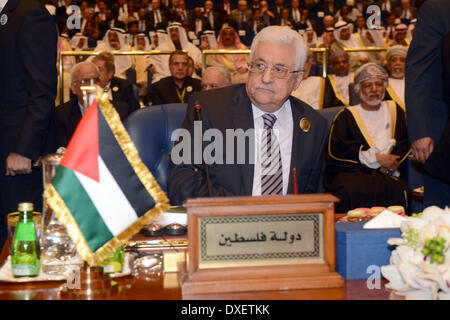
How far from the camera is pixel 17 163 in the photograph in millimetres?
2598

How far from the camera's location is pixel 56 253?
141cm

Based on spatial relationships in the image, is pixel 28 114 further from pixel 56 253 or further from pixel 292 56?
pixel 56 253

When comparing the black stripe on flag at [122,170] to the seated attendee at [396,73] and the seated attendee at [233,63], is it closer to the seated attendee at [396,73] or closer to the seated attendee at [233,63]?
the seated attendee at [396,73]

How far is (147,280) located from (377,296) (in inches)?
19.0

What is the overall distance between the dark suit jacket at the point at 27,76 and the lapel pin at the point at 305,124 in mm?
1075

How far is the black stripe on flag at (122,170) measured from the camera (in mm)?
1291

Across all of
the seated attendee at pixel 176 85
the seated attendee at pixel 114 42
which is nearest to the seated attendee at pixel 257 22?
the seated attendee at pixel 114 42

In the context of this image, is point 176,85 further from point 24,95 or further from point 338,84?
point 24,95

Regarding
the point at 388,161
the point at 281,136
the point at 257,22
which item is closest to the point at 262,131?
the point at 281,136

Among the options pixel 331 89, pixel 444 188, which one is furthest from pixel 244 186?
pixel 331 89

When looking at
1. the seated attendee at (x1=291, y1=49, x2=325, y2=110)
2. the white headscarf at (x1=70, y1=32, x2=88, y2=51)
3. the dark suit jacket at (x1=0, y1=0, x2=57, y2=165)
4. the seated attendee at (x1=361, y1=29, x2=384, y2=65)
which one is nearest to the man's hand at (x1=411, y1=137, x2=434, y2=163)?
the dark suit jacket at (x1=0, y1=0, x2=57, y2=165)

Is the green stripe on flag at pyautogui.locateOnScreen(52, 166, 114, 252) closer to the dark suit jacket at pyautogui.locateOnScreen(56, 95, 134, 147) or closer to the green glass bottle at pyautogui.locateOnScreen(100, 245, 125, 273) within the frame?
the green glass bottle at pyautogui.locateOnScreen(100, 245, 125, 273)

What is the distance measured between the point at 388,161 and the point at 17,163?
2866mm

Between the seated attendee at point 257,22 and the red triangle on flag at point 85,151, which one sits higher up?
the seated attendee at point 257,22
